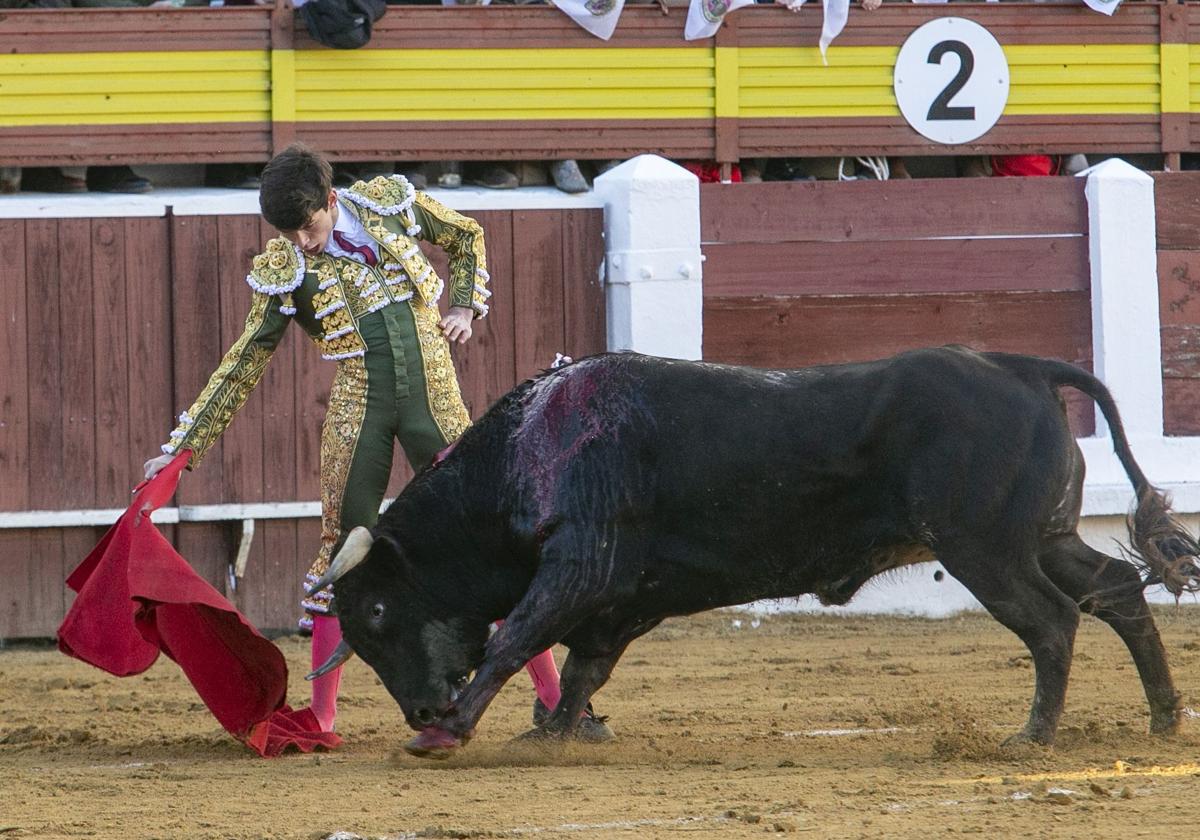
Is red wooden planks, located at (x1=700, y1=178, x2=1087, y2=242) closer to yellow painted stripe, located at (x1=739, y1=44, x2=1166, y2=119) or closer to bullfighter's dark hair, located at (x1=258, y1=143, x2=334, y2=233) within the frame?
yellow painted stripe, located at (x1=739, y1=44, x2=1166, y2=119)

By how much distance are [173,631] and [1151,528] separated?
2.41 meters

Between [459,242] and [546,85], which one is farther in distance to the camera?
[546,85]

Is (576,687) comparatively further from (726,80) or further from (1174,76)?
(1174,76)

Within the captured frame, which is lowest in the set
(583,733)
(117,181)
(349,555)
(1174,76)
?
(583,733)

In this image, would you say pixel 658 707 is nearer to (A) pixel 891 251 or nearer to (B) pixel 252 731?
(B) pixel 252 731

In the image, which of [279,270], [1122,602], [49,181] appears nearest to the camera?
[1122,602]

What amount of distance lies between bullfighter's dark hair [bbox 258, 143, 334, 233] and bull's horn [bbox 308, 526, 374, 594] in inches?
29.5

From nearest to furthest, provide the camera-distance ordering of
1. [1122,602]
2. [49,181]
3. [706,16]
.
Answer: [1122,602] < [49,181] < [706,16]

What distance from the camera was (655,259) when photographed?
703 cm

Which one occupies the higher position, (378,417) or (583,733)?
(378,417)

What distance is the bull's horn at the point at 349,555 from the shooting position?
13.2 feet

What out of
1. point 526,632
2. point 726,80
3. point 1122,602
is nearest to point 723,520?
point 526,632

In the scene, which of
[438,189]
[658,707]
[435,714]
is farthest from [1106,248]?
[435,714]

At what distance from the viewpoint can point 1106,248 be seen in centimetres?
730
